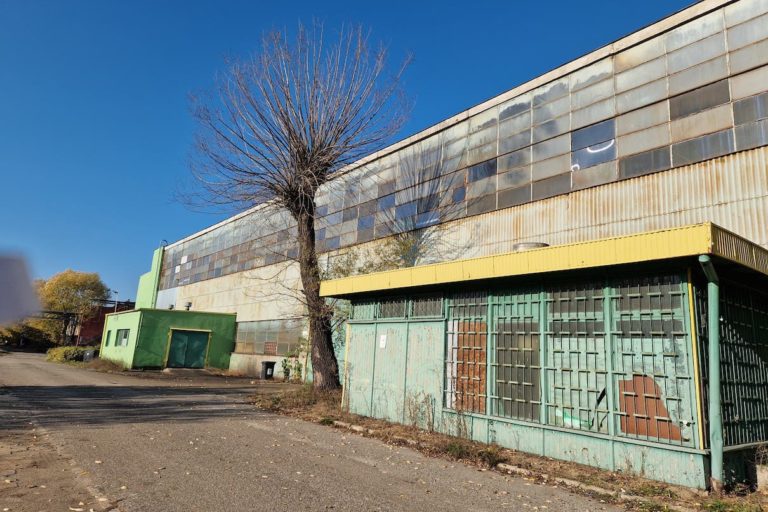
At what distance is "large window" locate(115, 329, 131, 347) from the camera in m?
27.8

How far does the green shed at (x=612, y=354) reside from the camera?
6301 mm

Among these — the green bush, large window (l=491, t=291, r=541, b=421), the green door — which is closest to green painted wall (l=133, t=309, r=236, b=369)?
the green door

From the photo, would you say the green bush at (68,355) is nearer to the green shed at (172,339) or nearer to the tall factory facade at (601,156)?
the green shed at (172,339)

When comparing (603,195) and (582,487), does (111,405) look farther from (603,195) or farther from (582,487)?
(603,195)

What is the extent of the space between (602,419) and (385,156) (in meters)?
14.7

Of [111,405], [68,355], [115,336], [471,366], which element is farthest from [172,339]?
[471,366]

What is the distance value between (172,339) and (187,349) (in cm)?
99

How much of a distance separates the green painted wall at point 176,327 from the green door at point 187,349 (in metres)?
0.29

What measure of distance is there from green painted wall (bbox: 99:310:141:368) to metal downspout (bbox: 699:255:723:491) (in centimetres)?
2616

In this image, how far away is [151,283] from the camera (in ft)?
139

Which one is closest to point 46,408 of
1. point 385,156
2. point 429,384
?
point 429,384

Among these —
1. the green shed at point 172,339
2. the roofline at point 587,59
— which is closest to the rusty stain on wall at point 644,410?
the roofline at point 587,59

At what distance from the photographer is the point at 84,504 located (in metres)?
4.91

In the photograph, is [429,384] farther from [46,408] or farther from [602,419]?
[46,408]
